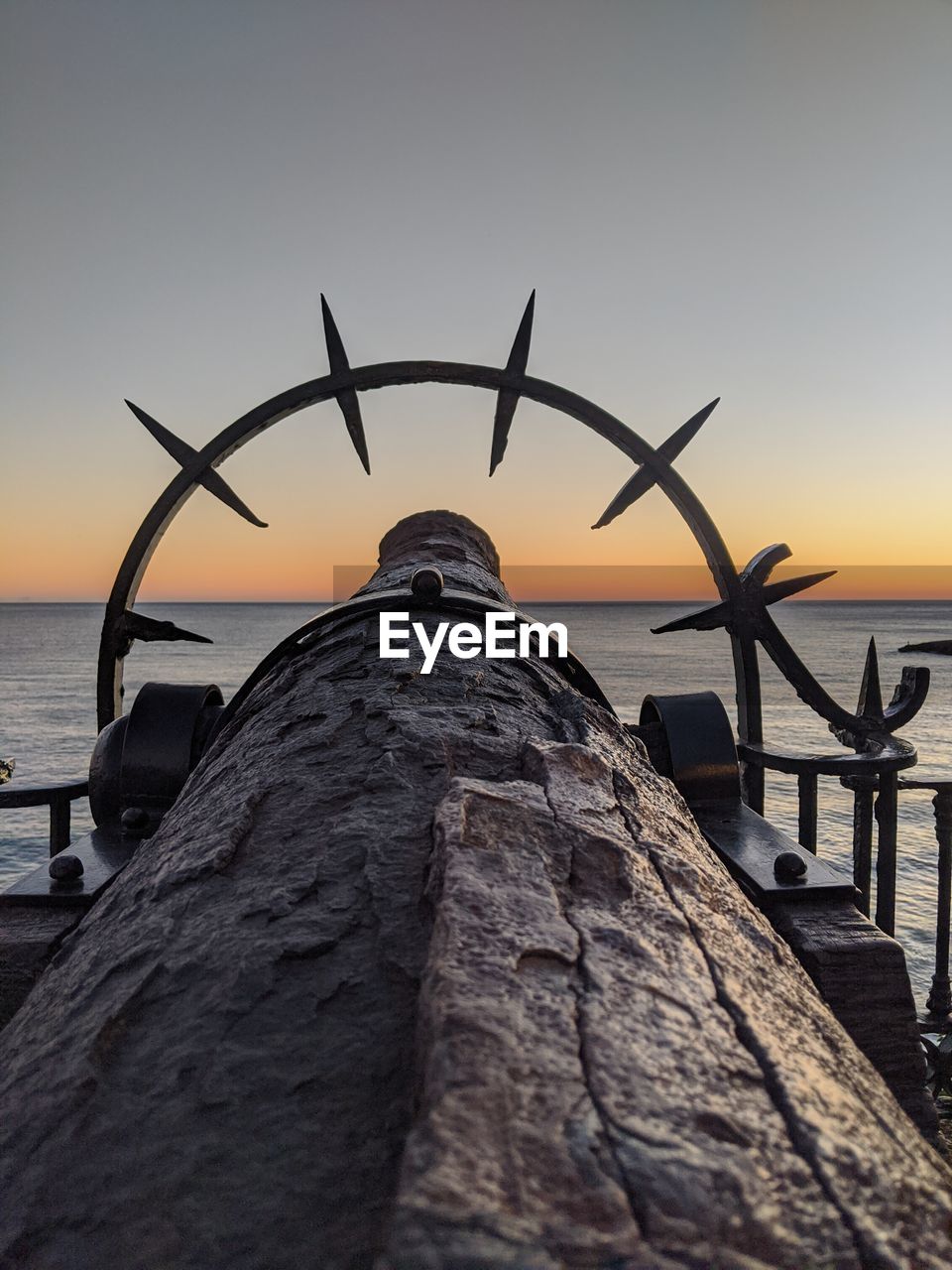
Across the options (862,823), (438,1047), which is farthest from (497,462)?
(438,1047)

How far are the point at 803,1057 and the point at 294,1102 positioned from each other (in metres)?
0.52

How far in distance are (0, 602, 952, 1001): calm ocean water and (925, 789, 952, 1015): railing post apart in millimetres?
4067

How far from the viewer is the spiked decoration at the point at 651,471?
450 centimetres

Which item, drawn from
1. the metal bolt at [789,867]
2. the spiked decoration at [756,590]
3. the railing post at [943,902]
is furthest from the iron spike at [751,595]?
the metal bolt at [789,867]

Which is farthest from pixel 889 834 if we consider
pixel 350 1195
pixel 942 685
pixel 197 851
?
pixel 942 685

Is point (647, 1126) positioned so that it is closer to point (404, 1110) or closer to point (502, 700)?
point (404, 1110)

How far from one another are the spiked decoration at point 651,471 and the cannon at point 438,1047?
301 centimetres

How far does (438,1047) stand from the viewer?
2.47 feet

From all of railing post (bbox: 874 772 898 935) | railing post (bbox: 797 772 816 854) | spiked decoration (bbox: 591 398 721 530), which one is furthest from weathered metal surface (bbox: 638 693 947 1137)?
spiked decoration (bbox: 591 398 721 530)

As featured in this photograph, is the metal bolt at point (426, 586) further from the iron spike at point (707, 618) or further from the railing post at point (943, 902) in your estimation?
the railing post at point (943, 902)

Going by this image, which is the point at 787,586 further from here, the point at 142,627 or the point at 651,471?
the point at 142,627

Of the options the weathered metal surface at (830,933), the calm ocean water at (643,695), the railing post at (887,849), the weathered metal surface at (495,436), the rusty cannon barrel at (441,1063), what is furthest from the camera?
the calm ocean water at (643,695)

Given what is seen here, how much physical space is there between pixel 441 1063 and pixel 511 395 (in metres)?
4.21

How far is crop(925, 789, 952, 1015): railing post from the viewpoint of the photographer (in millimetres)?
3760
